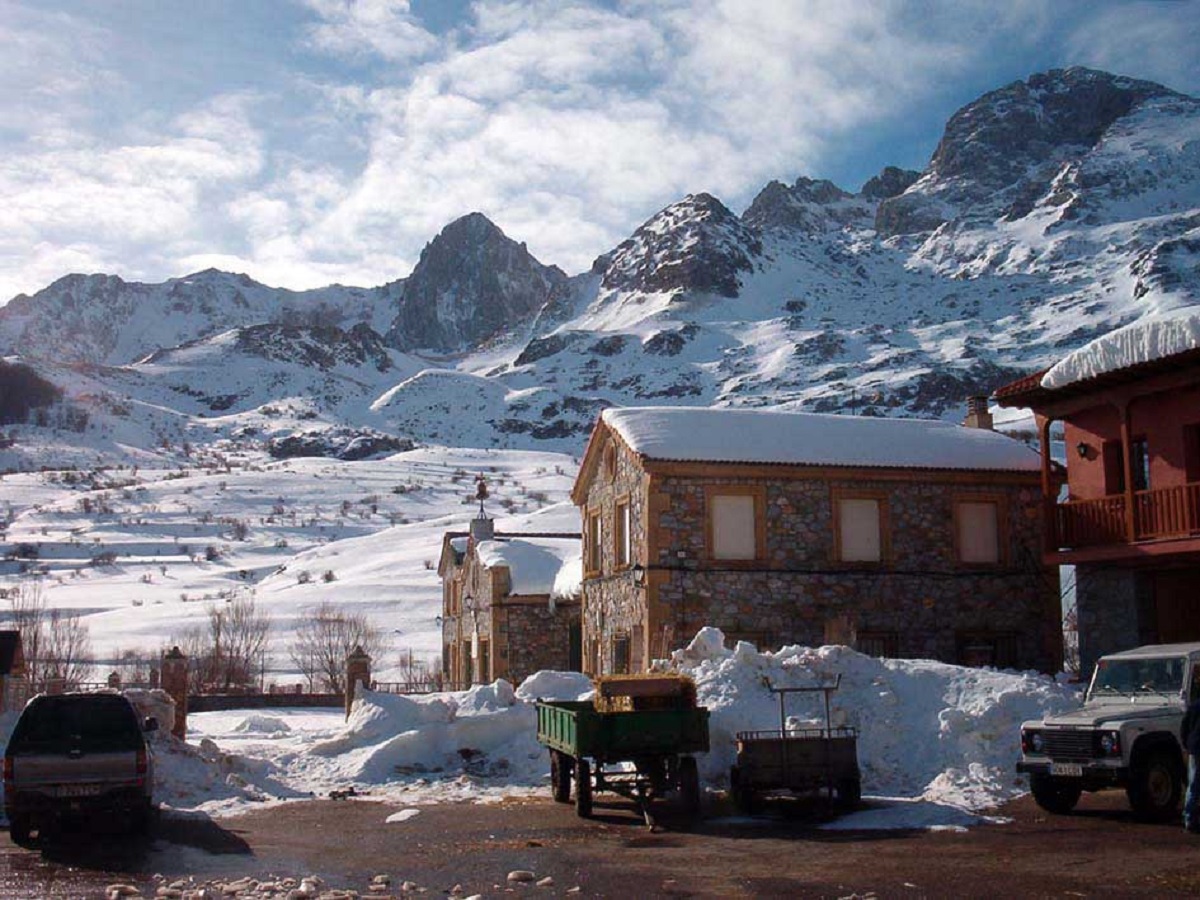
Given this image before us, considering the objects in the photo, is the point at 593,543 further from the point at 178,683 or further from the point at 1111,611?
the point at 1111,611

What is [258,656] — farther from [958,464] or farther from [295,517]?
[295,517]

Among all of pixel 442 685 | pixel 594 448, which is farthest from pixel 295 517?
pixel 594 448

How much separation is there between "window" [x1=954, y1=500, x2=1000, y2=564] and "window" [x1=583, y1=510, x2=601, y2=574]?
8060 millimetres

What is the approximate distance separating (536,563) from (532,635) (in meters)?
2.20

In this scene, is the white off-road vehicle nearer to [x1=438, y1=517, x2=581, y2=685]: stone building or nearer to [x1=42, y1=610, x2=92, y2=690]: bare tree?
[x1=438, y1=517, x2=581, y2=685]: stone building

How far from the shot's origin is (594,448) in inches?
1188

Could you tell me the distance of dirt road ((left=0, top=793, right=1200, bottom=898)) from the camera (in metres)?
11.2

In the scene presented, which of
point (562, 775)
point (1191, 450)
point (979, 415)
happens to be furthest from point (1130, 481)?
point (979, 415)

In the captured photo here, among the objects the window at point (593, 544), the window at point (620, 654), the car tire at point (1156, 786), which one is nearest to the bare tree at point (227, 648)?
the window at point (593, 544)

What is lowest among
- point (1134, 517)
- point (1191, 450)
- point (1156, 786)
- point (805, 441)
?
point (1156, 786)

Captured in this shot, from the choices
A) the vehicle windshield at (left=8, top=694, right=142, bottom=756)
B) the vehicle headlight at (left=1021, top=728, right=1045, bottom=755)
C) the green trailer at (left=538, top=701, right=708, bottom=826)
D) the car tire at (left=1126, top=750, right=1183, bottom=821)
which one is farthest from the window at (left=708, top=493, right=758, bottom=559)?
the vehicle windshield at (left=8, top=694, right=142, bottom=756)

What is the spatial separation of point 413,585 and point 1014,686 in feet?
194

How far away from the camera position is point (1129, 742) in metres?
14.2

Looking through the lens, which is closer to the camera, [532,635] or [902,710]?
[902,710]
